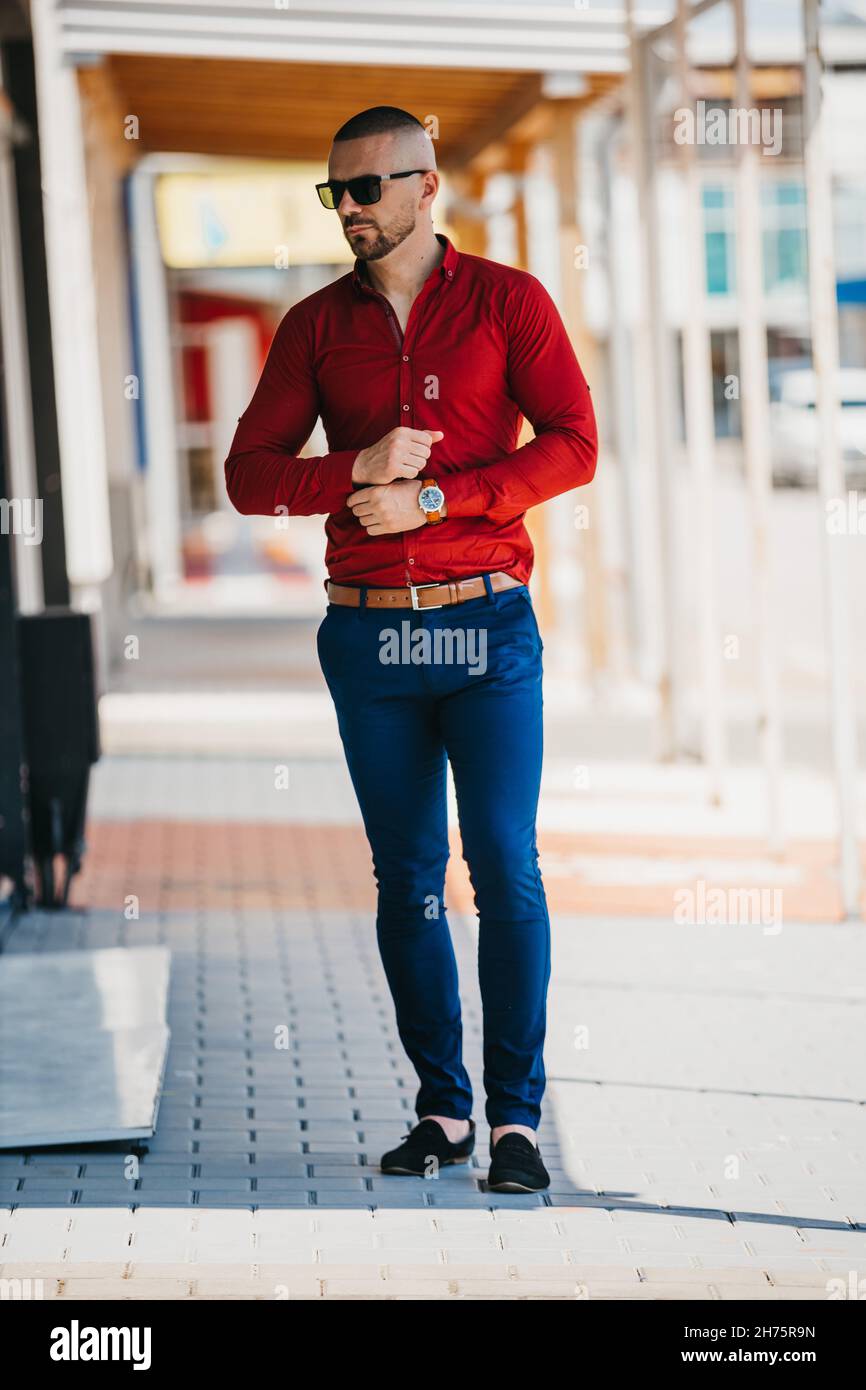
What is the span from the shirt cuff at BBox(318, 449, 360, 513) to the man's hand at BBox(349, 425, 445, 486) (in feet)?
0.17

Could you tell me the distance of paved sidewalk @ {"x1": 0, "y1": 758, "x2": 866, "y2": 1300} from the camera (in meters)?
3.29

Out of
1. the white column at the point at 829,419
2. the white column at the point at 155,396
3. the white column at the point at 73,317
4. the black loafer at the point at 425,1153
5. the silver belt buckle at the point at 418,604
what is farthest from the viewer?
the white column at the point at 155,396

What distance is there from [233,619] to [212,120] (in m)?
4.93

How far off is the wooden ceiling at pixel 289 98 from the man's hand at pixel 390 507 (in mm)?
6705

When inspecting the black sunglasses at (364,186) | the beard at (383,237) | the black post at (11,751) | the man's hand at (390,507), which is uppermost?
the black sunglasses at (364,186)

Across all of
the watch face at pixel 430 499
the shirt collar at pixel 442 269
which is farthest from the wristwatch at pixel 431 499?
the shirt collar at pixel 442 269

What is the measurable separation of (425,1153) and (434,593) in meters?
1.18

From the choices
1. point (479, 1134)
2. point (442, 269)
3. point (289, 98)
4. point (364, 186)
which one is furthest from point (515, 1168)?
point (289, 98)

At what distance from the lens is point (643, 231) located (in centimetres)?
854

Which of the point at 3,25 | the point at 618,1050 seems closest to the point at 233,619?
the point at 3,25

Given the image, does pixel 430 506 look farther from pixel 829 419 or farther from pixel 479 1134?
pixel 829 419

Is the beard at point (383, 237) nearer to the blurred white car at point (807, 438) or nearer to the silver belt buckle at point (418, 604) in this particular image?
the silver belt buckle at point (418, 604)

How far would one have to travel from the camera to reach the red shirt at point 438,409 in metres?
3.49

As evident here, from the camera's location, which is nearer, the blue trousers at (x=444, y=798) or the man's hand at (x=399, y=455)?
the man's hand at (x=399, y=455)
